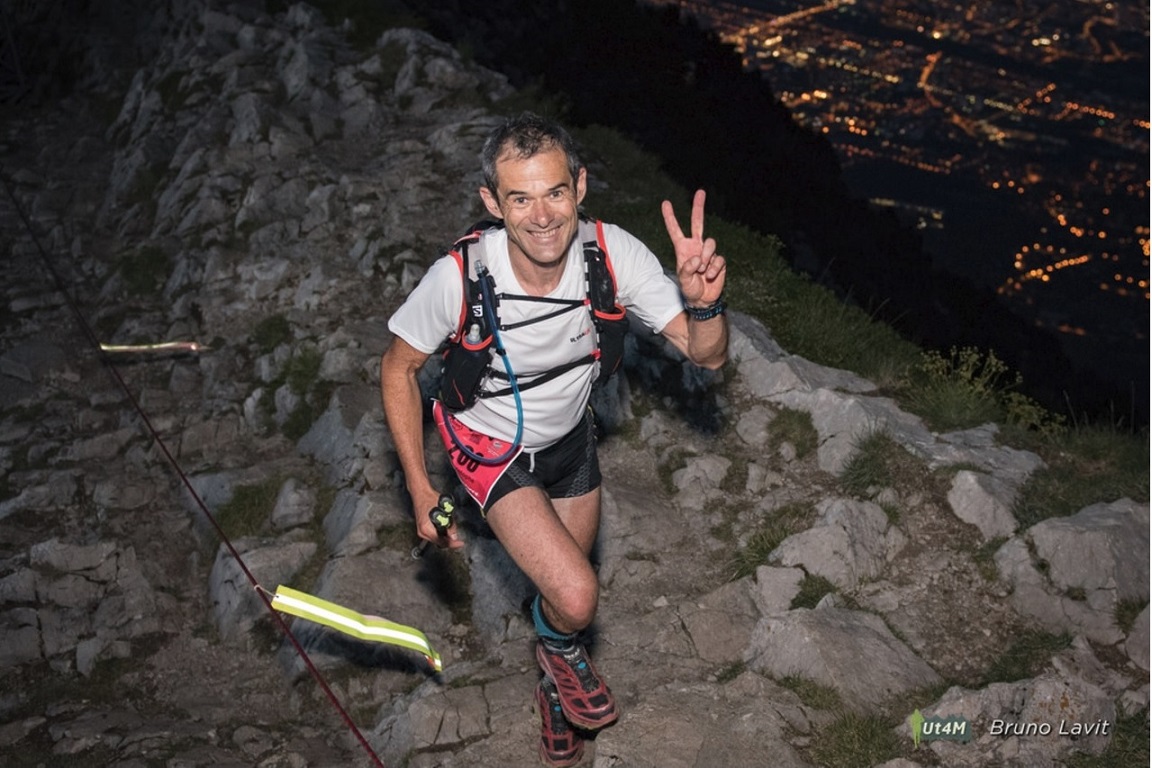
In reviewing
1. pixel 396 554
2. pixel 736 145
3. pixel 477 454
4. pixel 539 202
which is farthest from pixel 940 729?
pixel 736 145

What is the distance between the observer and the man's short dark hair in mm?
4891

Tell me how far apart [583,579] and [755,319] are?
5.02m

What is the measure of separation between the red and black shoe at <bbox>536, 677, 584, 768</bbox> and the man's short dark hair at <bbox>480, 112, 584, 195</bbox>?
2.78 m

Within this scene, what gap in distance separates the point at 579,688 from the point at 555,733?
406 mm

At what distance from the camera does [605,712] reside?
5.66m

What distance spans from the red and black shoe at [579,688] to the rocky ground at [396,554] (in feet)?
1.23

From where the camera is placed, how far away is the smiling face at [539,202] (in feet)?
16.0

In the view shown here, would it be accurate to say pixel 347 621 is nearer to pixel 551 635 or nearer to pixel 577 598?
pixel 551 635

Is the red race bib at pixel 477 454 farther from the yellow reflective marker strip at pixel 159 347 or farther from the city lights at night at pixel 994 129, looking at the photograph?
the city lights at night at pixel 994 129

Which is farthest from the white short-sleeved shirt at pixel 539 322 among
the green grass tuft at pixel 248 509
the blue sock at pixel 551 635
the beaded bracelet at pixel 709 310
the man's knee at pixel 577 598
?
the green grass tuft at pixel 248 509

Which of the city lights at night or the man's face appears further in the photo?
the city lights at night

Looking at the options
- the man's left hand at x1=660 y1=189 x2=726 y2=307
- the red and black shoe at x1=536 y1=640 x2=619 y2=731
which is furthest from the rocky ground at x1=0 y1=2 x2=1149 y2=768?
the man's left hand at x1=660 y1=189 x2=726 y2=307

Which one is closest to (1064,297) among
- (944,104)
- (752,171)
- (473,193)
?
(944,104)

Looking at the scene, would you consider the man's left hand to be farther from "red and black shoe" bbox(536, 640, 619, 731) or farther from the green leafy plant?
the green leafy plant
